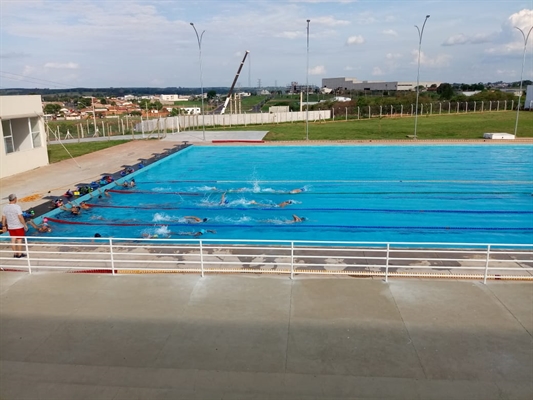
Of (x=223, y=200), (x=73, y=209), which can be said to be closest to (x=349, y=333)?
(x=223, y=200)

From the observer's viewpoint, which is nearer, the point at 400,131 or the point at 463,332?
the point at 463,332

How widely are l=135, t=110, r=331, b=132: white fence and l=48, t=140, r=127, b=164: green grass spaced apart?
6.45m

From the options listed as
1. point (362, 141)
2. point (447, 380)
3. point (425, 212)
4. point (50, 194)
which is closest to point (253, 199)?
point (425, 212)

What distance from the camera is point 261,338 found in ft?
20.2

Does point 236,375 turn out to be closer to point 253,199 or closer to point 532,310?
point 532,310

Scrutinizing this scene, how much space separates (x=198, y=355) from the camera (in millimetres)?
5777

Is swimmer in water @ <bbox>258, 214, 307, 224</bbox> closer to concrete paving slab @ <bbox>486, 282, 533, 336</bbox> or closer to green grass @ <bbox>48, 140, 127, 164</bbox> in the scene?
concrete paving slab @ <bbox>486, 282, 533, 336</bbox>

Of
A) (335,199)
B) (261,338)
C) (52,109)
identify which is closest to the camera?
(261,338)

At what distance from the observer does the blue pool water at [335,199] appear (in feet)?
49.0

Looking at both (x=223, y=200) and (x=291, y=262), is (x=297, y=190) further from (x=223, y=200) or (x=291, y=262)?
(x=291, y=262)

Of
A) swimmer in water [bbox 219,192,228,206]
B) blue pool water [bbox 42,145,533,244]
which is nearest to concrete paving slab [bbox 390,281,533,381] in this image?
blue pool water [bbox 42,145,533,244]

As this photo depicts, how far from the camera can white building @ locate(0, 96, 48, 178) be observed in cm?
2044

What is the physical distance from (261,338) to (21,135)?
21.4m

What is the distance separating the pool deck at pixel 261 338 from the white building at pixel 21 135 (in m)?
14.8
